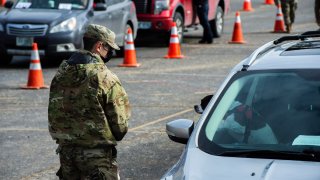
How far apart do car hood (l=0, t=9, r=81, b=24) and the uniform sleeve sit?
456 inches

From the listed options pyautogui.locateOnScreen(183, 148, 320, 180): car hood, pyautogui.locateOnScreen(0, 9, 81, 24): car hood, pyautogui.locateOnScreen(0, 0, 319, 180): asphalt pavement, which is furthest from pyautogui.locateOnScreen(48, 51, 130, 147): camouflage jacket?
pyautogui.locateOnScreen(0, 9, 81, 24): car hood

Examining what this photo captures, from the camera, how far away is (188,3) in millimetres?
21203

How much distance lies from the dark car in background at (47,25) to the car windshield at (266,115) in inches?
448

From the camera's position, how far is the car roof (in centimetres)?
576

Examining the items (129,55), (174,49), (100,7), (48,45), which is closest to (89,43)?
(48,45)

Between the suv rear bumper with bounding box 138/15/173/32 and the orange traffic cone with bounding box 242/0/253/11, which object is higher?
the suv rear bumper with bounding box 138/15/173/32

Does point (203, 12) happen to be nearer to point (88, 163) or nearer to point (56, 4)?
point (56, 4)

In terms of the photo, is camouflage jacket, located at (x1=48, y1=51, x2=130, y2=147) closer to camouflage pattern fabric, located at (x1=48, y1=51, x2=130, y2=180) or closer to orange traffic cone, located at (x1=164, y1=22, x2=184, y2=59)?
camouflage pattern fabric, located at (x1=48, y1=51, x2=130, y2=180)

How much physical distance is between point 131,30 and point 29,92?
5115 millimetres

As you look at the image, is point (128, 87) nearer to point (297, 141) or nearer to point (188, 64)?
point (188, 64)

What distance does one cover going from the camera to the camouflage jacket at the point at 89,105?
18.5 feet

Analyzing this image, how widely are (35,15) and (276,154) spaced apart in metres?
12.6

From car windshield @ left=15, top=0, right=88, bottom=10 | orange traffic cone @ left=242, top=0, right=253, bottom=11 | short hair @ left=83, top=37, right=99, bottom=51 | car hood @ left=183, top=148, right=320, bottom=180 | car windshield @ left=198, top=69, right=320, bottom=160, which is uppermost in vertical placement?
short hair @ left=83, top=37, right=99, bottom=51

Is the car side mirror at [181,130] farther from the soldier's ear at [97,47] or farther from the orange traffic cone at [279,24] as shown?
the orange traffic cone at [279,24]
